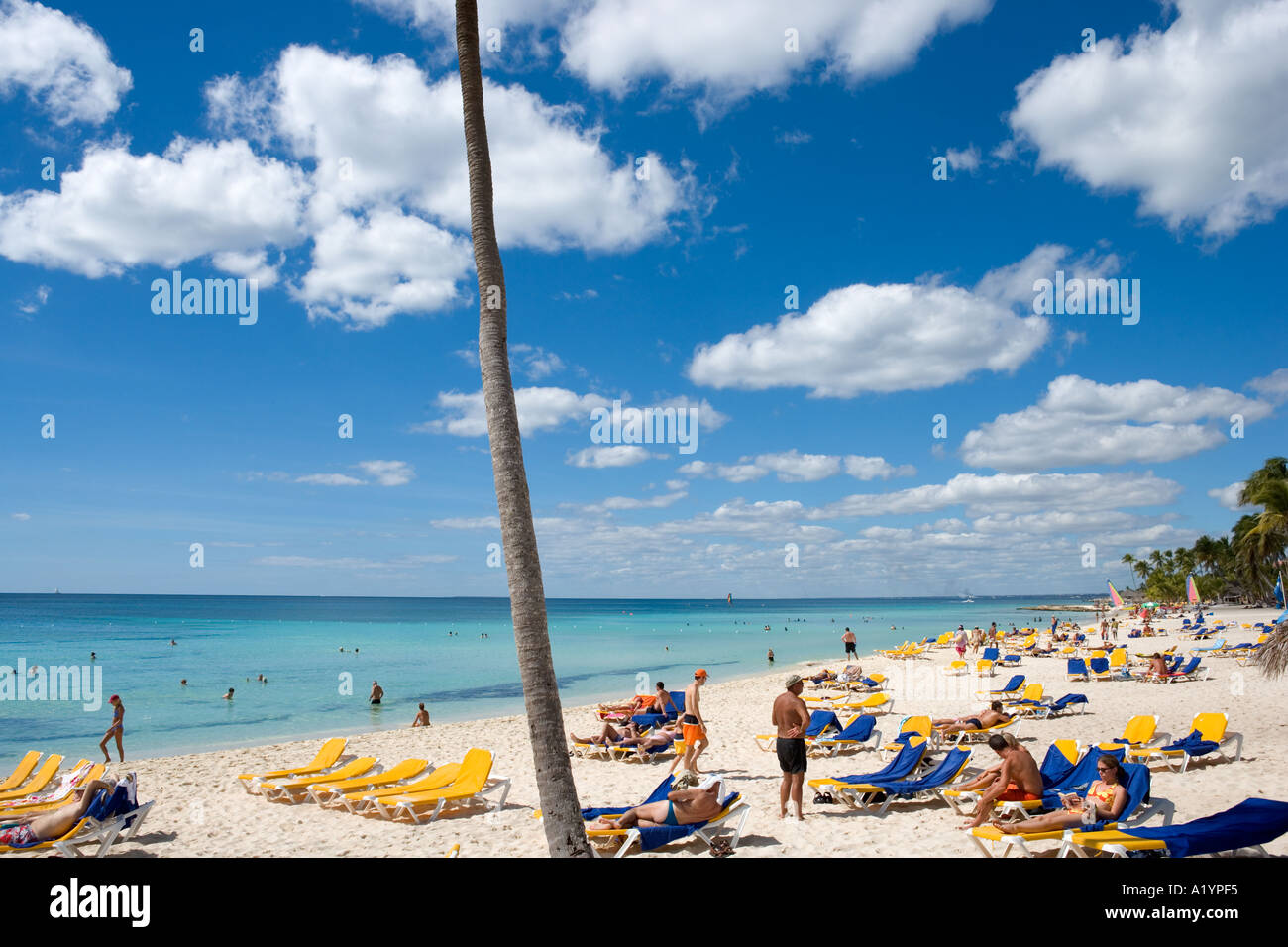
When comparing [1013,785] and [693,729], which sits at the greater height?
[1013,785]

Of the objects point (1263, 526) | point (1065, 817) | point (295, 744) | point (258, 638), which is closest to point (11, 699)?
point (295, 744)

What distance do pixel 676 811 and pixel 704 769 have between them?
15.3ft

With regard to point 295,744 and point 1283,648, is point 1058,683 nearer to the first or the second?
point 1283,648

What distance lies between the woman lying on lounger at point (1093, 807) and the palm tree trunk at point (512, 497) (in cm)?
354

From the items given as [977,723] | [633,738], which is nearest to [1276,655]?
[977,723]

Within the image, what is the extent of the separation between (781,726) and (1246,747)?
8154 mm

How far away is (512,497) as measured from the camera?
540 cm

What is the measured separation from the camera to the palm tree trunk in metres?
5.21

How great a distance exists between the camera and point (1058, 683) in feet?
69.5

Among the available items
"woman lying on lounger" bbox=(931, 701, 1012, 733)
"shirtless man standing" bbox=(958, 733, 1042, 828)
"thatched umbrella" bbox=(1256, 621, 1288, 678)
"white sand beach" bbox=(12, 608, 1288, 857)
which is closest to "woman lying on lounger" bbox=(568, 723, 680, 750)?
"white sand beach" bbox=(12, 608, 1288, 857)

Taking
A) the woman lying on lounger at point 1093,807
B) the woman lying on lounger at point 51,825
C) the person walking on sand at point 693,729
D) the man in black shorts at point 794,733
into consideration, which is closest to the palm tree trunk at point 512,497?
the man in black shorts at point 794,733

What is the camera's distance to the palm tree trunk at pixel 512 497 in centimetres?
521

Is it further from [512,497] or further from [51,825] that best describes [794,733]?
[51,825]

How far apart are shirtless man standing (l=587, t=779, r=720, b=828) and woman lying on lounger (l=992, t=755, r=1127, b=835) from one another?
2414 mm
